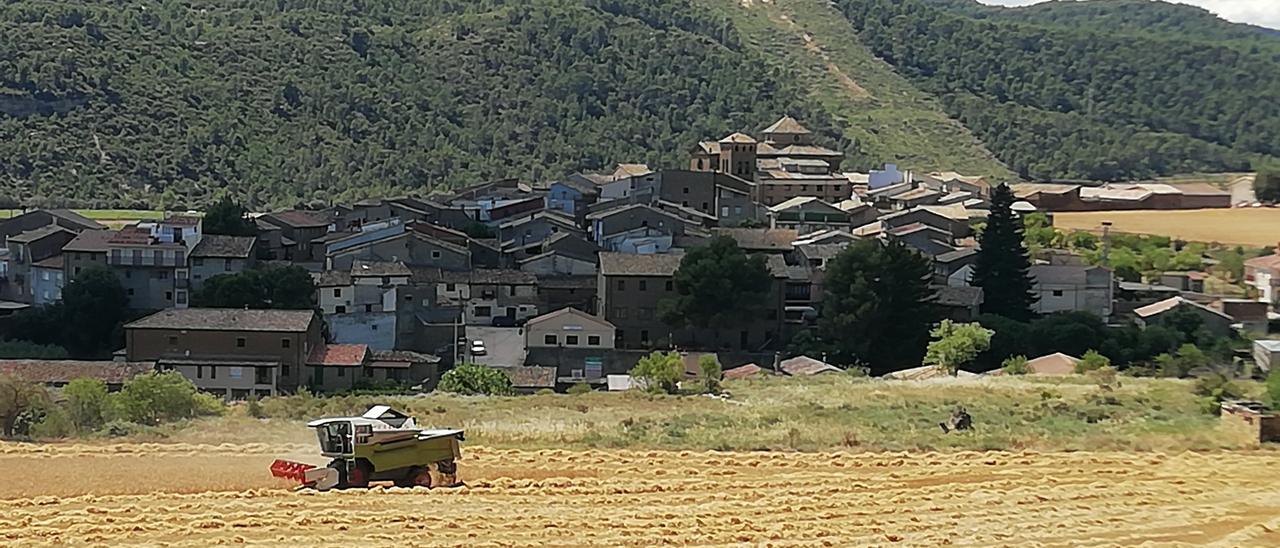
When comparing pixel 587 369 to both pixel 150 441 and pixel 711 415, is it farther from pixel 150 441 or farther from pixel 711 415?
pixel 150 441

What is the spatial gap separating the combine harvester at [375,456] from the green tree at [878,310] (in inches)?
968

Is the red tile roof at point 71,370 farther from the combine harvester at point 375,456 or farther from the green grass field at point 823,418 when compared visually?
the combine harvester at point 375,456

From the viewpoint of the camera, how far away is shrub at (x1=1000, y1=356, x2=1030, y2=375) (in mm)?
35344

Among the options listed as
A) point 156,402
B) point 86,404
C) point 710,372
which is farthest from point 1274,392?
point 86,404

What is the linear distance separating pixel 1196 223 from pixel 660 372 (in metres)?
A: 43.2

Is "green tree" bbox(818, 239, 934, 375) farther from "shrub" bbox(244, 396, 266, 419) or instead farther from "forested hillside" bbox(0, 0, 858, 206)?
"forested hillside" bbox(0, 0, 858, 206)

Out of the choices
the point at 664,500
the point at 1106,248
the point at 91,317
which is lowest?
the point at 664,500

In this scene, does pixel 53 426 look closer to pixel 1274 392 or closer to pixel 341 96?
pixel 1274 392

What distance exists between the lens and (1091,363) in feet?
116

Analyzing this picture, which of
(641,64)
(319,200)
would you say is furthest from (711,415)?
(641,64)

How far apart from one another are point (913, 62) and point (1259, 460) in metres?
109

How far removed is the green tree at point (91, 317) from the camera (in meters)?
43.1

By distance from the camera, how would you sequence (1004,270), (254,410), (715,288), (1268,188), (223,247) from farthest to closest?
(1268,188) → (223,247) → (1004,270) → (715,288) → (254,410)

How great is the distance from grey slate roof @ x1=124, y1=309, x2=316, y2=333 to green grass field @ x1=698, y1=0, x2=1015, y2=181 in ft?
204
